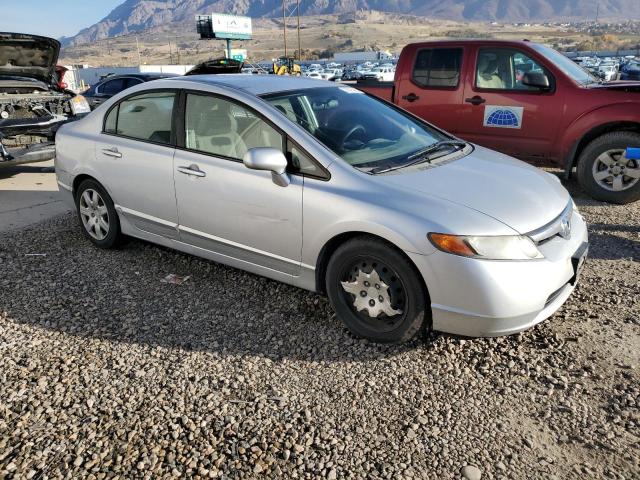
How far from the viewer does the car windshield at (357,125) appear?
3627 millimetres

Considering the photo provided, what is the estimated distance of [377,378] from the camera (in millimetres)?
3082

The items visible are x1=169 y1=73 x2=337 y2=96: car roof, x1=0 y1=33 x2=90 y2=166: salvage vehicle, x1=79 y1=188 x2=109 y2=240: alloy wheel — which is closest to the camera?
x1=169 y1=73 x2=337 y2=96: car roof

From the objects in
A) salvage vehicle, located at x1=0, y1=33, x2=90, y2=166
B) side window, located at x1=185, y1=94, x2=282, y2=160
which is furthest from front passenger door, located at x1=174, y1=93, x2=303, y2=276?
salvage vehicle, located at x1=0, y1=33, x2=90, y2=166

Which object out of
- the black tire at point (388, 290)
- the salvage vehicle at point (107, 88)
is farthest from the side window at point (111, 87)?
the black tire at point (388, 290)

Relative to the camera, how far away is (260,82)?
4156mm

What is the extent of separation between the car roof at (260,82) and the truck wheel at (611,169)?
346 centimetres

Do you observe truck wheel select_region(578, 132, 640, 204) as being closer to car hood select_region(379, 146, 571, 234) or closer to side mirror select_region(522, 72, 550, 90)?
side mirror select_region(522, 72, 550, 90)

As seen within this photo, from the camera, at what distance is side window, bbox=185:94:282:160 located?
3.70 meters

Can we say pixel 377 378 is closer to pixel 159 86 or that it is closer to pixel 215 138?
pixel 215 138

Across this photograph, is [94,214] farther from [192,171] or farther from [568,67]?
[568,67]

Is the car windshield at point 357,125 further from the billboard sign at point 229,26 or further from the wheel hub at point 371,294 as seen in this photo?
the billboard sign at point 229,26

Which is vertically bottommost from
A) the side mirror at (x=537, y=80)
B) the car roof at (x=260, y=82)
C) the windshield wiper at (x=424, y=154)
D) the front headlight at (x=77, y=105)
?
the front headlight at (x=77, y=105)

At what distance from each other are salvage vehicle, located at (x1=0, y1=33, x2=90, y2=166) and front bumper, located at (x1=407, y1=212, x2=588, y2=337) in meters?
6.08

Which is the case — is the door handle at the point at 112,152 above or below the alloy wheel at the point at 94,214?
above
